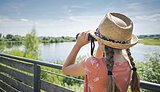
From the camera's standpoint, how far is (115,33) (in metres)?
1.51

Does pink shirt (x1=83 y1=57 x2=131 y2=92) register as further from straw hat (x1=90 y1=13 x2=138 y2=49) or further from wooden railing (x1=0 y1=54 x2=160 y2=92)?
wooden railing (x1=0 y1=54 x2=160 y2=92)

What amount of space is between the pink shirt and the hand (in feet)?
0.45

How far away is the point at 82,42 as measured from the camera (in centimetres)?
165

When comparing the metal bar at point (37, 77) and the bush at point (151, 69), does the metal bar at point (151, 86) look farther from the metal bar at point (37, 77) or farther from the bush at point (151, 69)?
the bush at point (151, 69)

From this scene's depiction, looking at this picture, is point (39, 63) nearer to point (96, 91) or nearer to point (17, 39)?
point (96, 91)

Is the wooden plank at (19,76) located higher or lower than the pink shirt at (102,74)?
lower

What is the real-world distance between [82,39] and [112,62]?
27 cm

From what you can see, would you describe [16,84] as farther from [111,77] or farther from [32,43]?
[32,43]

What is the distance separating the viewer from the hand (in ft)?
5.35

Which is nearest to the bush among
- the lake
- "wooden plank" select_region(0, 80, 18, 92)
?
the lake

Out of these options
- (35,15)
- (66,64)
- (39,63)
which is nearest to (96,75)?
(66,64)

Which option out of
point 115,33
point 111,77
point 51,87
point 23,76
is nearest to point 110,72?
point 111,77

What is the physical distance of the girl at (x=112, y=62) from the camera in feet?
4.91

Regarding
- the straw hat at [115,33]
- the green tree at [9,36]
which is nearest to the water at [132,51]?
the straw hat at [115,33]
